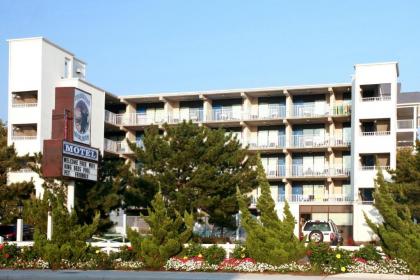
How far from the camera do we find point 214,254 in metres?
25.7

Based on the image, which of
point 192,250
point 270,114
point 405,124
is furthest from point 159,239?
point 405,124

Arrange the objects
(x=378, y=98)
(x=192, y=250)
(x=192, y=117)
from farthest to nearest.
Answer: (x=192, y=117) → (x=378, y=98) → (x=192, y=250)

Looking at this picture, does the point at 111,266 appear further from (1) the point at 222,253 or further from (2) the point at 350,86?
(2) the point at 350,86

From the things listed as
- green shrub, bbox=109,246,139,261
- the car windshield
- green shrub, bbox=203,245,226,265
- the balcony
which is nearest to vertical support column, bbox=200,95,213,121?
the balcony

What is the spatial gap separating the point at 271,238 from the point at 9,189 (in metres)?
27.7

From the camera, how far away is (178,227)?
26297 millimetres

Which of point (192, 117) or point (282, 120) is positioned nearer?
Answer: point (282, 120)

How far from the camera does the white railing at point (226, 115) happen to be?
218 feet

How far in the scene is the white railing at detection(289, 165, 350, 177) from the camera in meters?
62.8

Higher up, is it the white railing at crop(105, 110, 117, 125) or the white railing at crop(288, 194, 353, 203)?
the white railing at crop(105, 110, 117, 125)

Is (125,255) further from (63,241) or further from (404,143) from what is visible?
(404,143)

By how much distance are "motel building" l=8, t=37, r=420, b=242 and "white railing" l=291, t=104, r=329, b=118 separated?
93 mm

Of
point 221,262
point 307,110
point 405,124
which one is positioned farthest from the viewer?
point 405,124

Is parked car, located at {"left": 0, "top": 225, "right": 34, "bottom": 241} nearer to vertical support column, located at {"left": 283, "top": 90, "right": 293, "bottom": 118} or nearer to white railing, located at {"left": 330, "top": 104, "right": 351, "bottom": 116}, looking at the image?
vertical support column, located at {"left": 283, "top": 90, "right": 293, "bottom": 118}
